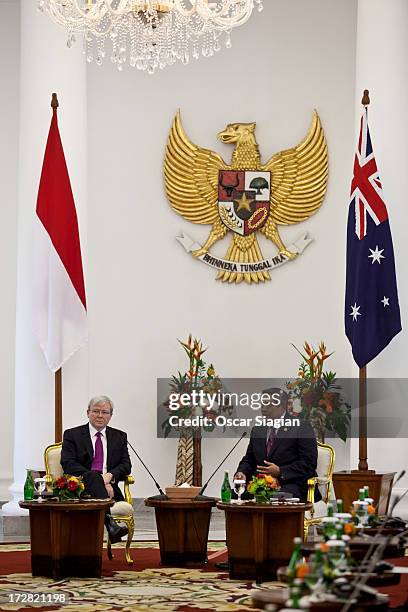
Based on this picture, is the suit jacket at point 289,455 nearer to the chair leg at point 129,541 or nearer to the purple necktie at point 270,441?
the purple necktie at point 270,441

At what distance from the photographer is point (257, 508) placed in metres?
8.08

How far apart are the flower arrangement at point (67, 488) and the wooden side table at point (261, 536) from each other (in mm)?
992

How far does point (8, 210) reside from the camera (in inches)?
488

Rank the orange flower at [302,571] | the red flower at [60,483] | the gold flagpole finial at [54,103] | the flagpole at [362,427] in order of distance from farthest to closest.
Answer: the gold flagpole finial at [54,103] < the flagpole at [362,427] < the red flower at [60,483] < the orange flower at [302,571]

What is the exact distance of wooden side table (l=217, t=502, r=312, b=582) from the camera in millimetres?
8078

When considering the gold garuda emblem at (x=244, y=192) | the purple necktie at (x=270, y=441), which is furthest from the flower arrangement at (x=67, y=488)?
the gold garuda emblem at (x=244, y=192)

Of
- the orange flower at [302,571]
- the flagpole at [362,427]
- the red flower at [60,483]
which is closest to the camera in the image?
the orange flower at [302,571]

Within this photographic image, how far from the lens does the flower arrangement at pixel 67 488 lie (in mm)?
8383

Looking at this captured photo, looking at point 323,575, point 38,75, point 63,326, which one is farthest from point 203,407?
point 323,575

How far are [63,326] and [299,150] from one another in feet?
10.3

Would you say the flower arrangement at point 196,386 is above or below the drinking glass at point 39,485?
above

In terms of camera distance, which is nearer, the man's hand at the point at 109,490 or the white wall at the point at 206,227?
the man's hand at the point at 109,490

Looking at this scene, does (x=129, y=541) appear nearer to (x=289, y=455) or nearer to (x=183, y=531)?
(x=183, y=531)

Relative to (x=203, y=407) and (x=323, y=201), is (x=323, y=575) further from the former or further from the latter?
(x=323, y=201)
